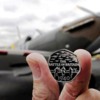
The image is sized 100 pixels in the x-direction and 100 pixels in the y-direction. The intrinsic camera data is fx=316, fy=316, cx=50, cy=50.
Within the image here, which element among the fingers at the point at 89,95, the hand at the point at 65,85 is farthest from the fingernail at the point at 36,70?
the fingers at the point at 89,95

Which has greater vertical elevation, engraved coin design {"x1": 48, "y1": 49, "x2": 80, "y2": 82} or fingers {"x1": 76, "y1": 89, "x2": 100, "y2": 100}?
engraved coin design {"x1": 48, "y1": 49, "x2": 80, "y2": 82}

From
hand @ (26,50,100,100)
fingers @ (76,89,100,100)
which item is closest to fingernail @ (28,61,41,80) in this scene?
hand @ (26,50,100,100)

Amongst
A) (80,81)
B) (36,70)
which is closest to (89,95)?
(80,81)

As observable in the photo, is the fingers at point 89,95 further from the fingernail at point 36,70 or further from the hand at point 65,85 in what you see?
the fingernail at point 36,70

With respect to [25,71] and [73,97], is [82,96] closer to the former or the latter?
[73,97]

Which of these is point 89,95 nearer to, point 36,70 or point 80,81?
point 80,81

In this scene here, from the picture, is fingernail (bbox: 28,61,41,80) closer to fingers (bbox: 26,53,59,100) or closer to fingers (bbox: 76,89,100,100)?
fingers (bbox: 26,53,59,100)

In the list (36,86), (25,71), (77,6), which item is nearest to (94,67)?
(25,71)

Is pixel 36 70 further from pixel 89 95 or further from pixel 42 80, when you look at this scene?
pixel 89 95
